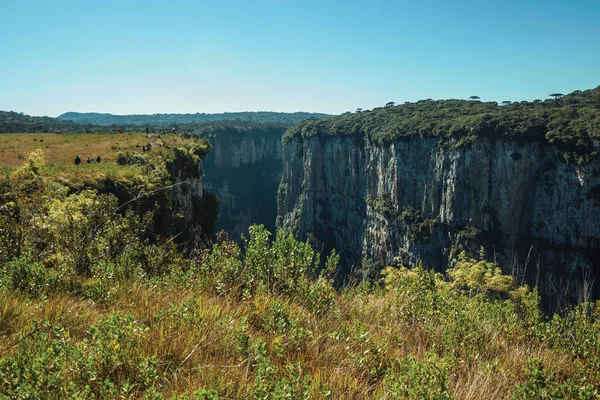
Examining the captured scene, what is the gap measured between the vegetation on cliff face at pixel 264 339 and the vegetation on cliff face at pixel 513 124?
73.3 m

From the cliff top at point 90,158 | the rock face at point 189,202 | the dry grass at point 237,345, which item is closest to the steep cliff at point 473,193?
the rock face at point 189,202

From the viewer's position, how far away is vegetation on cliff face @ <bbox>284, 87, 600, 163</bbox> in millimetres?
65688

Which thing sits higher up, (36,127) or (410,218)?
(36,127)

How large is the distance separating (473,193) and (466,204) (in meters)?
2.69

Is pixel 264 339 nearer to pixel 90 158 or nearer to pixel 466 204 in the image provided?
pixel 90 158

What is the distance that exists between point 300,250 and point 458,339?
9.42 feet

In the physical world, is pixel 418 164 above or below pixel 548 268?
above

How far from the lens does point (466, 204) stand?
267ft

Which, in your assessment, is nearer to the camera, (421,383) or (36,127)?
(421,383)

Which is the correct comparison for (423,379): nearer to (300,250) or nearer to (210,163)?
(300,250)

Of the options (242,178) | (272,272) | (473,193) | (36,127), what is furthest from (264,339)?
(242,178)

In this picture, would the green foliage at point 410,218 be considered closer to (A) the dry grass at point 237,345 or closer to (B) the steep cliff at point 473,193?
(B) the steep cliff at point 473,193

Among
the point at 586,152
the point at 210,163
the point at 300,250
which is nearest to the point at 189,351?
the point at 300,250

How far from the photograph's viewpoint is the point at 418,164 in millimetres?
95250
